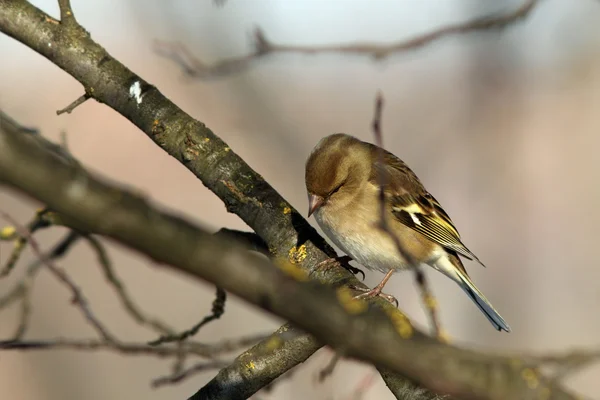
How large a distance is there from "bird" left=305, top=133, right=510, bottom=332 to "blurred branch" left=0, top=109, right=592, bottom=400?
2.33 m

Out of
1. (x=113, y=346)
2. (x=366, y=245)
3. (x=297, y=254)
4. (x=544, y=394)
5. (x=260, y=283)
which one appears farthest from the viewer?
(x=366, y=245)

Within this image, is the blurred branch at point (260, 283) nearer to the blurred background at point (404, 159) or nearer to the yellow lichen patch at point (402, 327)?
the yellow lichen patch at point (402, 327)

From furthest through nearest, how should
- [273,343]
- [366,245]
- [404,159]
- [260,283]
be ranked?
[404,159] < [366,245] < [273,343] < [260,283]

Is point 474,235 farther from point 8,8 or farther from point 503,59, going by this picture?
point 8,8

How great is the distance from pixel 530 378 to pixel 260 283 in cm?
44

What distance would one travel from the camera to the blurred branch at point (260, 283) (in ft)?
3.19

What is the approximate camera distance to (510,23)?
2.73 metres

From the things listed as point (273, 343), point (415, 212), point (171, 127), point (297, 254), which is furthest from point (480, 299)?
point (273, 343)

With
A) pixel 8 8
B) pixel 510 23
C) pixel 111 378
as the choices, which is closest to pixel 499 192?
pixel 111 378

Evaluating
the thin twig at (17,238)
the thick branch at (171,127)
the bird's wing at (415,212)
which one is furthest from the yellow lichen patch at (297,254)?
the bird's wing at (415,212)

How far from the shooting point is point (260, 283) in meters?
1.02

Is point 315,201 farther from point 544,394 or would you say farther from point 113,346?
point 544,394

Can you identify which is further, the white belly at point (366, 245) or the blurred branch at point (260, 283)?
the white belly at point (366, 245)

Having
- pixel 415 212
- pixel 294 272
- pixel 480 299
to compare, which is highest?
pixel 415 212
